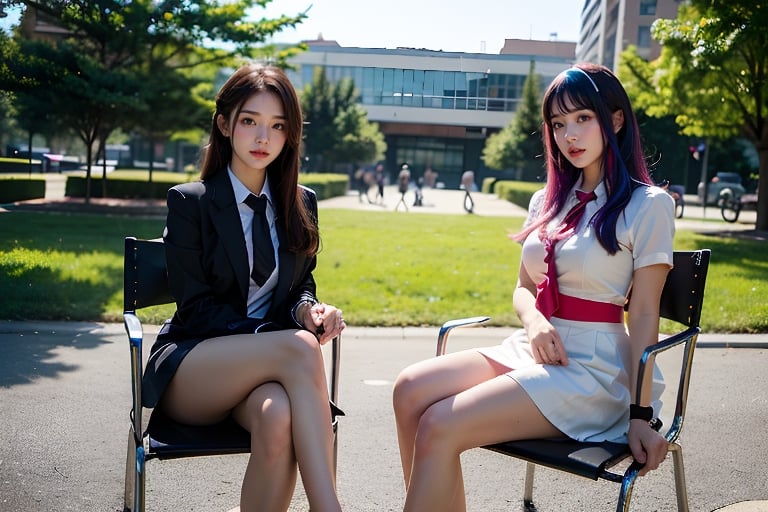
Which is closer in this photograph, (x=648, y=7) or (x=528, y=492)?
(x=528, y=492)

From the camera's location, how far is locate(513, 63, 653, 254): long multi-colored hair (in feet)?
7.84

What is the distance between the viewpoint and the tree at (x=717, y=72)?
12062mm

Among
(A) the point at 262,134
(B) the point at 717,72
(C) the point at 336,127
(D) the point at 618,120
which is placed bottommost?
(A) the point at 262,134

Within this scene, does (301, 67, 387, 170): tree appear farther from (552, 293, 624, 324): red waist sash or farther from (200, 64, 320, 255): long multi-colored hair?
(552, 293, 624, 324): red waist sash

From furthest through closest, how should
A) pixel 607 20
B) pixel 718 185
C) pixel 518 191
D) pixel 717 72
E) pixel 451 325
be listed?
pixel 718 185, pixel 518 191, pixel 717 72, pixel 607 20, pixel 451 325

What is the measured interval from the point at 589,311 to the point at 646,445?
45 centimetres

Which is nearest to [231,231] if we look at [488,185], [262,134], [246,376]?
[262,134]

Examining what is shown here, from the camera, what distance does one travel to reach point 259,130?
257cm

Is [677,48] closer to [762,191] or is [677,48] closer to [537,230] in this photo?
[762,191]

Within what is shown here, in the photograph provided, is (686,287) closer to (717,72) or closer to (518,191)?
(717,72)

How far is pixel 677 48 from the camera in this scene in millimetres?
14320

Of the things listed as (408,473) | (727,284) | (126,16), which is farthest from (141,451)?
(126,16)

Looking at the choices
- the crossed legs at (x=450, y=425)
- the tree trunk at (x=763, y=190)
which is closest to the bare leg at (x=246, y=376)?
the crossed legs at (x=450, y=425)

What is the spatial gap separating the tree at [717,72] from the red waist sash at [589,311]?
10735 mm
